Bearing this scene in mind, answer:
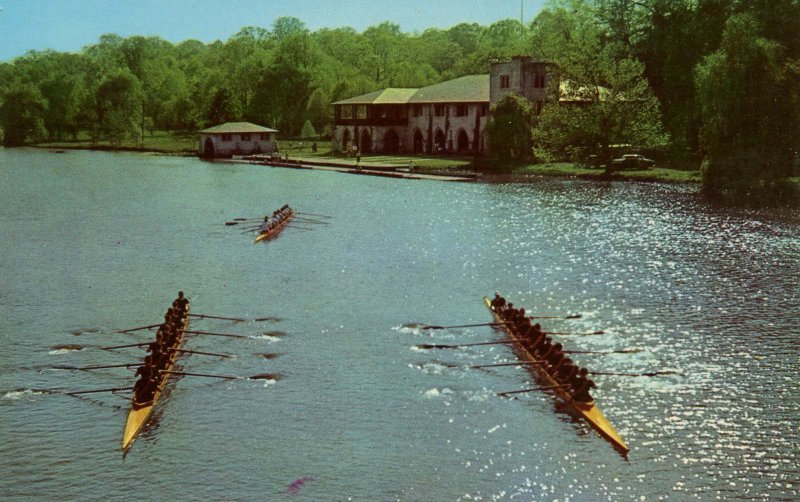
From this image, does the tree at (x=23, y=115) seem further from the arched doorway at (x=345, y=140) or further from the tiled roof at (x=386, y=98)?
the tiled roof at (x=386, y=98)

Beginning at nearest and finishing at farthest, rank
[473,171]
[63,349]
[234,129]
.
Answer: [63,349] < [473,171] < [234,129]

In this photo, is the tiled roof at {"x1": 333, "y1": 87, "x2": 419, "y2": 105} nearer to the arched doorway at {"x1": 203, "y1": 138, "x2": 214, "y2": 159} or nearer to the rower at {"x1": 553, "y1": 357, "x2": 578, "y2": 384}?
the arched doorway at {"x1": 203, "y1": 138, "x2": 214, "y2": 159}

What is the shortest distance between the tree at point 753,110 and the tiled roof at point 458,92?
42602mm

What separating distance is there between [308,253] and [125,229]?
16.9 meters

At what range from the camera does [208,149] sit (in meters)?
138

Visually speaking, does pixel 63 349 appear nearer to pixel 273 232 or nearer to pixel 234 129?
pixel 273 232

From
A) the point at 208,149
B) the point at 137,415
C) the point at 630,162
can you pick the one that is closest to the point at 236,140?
the point at 208,149

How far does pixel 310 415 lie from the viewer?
26.4 m

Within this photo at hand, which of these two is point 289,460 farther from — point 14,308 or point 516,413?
point 14,308

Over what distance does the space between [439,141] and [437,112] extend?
4.35 metres

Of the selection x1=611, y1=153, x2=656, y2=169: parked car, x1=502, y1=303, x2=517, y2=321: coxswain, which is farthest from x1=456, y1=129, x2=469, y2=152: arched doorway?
x1=502, y1=303, x2=517, y2=321: coxswain

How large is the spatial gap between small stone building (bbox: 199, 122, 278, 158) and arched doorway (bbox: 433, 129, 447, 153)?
28.4m

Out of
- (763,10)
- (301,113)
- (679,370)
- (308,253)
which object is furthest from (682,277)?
(301,113)

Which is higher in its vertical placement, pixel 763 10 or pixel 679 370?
pixel 763 10
